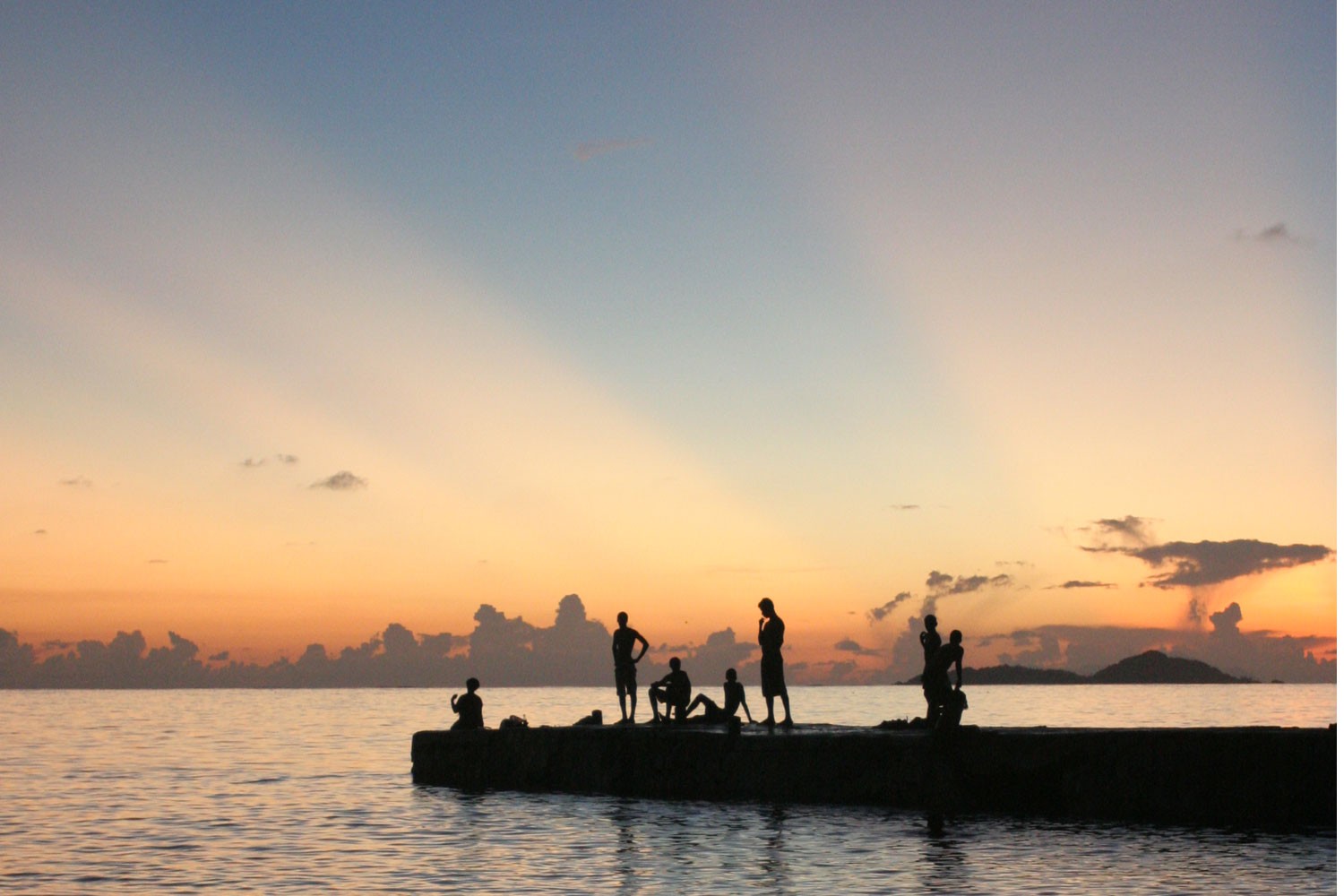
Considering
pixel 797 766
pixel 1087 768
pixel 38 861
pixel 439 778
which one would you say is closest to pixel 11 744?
pixel 439 778

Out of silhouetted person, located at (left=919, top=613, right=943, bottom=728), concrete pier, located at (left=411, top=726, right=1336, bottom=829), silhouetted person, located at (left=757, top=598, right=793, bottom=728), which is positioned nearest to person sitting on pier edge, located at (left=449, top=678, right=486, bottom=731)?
concrete pier, located at (left=411, top=726, right=1336, bottom=829)

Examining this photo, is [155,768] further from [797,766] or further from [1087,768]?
[1087,768]

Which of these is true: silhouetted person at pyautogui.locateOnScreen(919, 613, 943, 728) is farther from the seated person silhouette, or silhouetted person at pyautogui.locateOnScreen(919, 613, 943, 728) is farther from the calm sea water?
the seated person silhouette

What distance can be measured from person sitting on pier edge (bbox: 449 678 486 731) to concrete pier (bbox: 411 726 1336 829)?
1.34m

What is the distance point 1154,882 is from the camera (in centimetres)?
1564

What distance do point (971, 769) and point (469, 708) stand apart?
12.1m

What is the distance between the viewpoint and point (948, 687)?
21.8m

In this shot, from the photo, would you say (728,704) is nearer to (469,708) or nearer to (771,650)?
(771,650)

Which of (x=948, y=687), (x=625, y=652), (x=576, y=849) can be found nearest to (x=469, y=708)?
(x=625, y=652)

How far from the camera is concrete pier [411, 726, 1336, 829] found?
63.4 ft

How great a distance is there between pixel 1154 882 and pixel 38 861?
16000 millimetres

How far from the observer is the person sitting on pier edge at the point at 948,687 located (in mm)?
20906

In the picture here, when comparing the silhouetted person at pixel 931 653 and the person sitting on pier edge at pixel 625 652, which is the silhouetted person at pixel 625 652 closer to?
the person sitting on pier edge at pixel 625 652

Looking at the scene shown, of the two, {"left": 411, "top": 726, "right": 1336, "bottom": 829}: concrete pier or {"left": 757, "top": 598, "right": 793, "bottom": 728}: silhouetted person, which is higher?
{"left": 757, "top": 598, "right": 793, "bottom": 728}: silhouetted person
